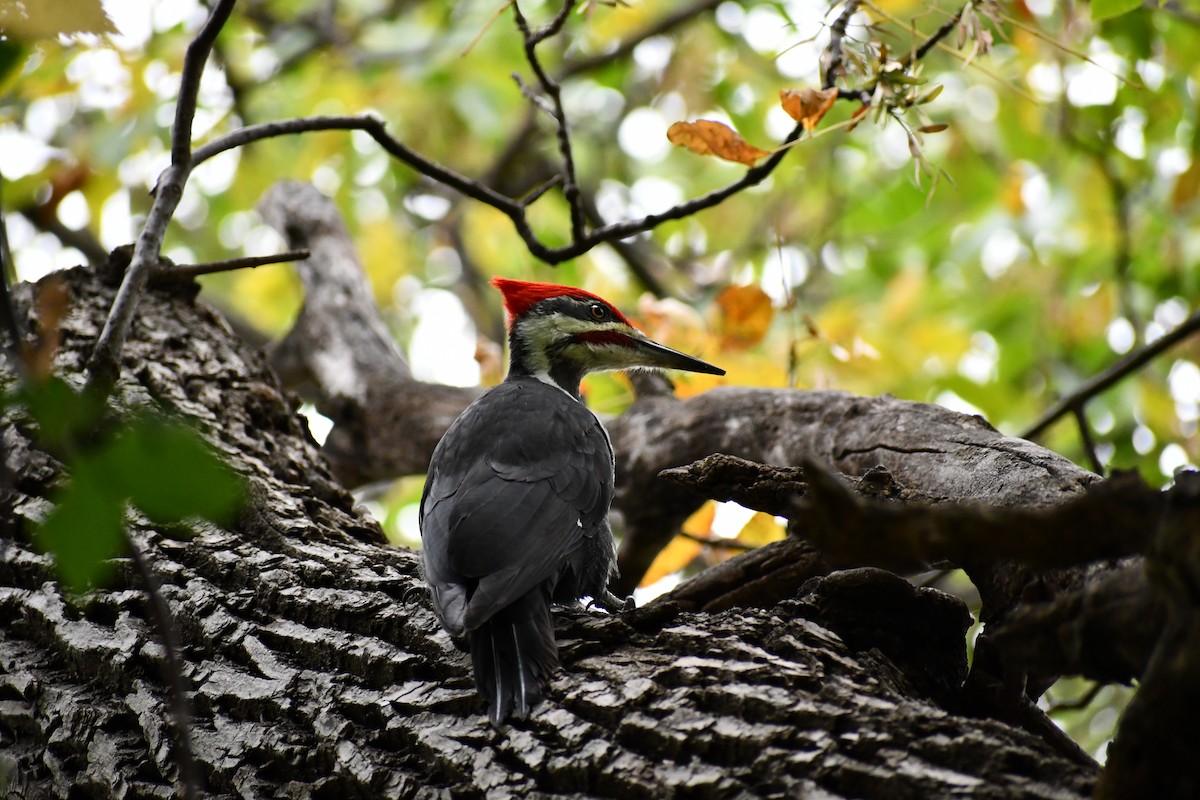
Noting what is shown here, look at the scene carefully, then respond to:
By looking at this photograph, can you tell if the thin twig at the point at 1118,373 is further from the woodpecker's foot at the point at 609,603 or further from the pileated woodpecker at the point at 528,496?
the woodpecker's foot at the point at 609,603

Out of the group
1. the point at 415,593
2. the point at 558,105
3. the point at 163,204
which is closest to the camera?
the point at 415,593

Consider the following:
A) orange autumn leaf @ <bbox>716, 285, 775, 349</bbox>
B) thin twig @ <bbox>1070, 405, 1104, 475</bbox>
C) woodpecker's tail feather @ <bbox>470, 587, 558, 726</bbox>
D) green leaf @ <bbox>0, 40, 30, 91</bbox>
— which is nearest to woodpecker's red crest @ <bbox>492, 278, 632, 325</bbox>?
orange autumn leaf @ <bbox>716, 285, 775, 349</bbox>

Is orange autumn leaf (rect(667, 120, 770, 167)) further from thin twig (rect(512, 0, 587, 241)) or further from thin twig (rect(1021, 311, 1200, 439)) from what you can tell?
thin twig (rect(1021, 311, 1200, 439))

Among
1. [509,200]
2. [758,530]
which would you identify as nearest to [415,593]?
[509,200]

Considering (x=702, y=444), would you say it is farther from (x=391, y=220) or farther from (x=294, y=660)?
(x=391, y=220)

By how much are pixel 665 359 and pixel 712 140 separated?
3.97 ft

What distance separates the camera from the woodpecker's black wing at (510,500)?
236 cm

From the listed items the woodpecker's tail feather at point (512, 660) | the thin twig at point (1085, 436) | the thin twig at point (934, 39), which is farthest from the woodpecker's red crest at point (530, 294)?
the woodpecker's tail feather at point (512, 660)

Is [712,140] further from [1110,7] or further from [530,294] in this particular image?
[530,294]

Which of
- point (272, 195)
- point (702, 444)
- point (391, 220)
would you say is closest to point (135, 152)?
point (272, 195)

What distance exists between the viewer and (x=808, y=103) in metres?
2.65

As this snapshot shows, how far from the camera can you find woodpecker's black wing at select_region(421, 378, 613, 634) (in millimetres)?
2361

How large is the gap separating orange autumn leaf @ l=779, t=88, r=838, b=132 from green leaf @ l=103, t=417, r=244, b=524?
202 centimetres

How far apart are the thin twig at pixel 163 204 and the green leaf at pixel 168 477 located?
1.34 meters
